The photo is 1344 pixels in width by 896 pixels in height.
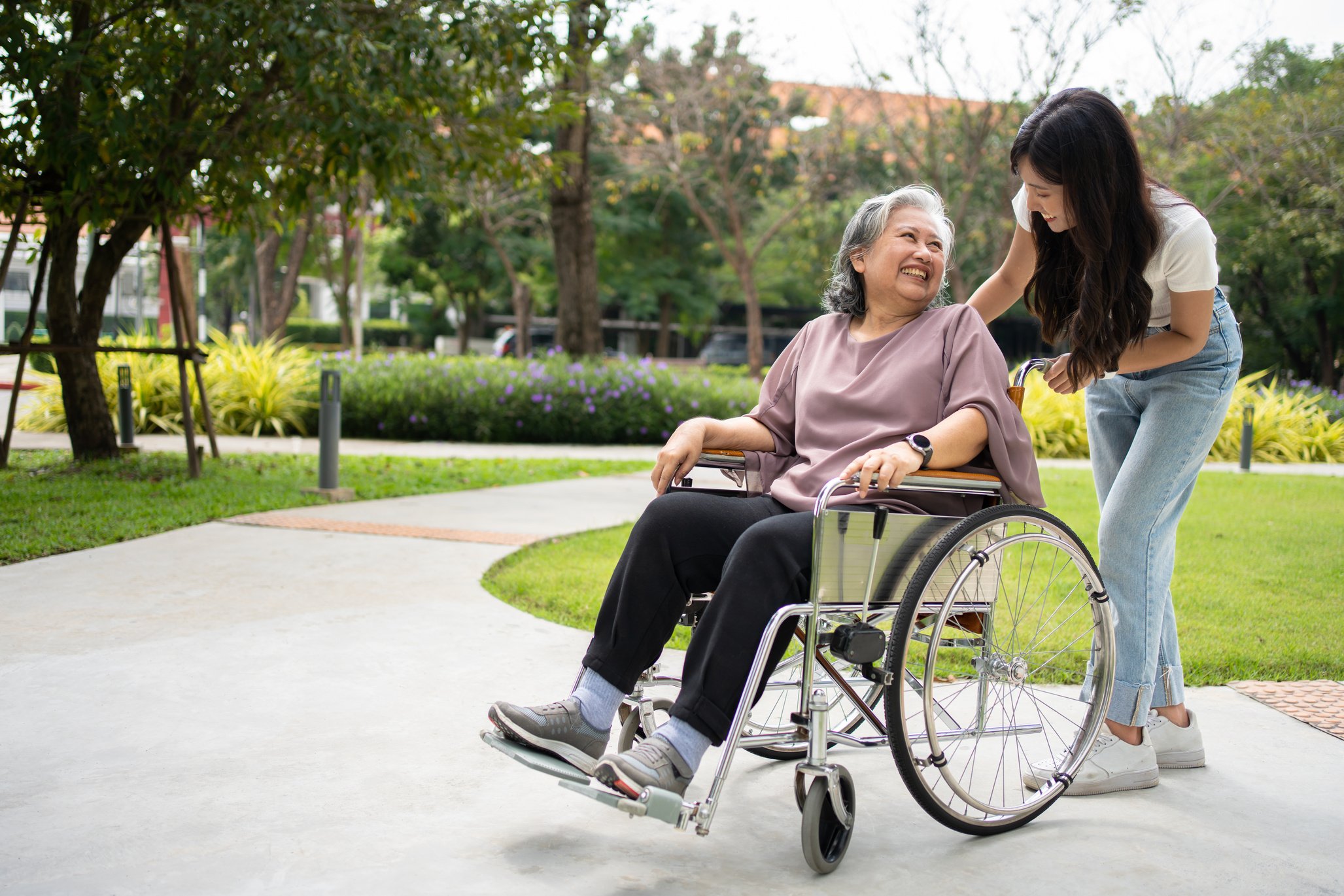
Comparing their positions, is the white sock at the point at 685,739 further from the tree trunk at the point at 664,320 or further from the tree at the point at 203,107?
the tree trunk at the point at 664,320

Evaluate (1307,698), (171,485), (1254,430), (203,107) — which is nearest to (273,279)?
(203,107)

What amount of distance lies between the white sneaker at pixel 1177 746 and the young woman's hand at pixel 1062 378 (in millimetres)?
813

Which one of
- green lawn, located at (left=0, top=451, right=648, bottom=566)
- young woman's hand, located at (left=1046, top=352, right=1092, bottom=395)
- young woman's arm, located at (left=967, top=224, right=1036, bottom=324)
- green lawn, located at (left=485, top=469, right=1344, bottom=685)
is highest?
young woman's arm, located at (left=967, top=224, right=1036, bottom=324)

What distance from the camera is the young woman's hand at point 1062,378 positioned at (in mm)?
2709

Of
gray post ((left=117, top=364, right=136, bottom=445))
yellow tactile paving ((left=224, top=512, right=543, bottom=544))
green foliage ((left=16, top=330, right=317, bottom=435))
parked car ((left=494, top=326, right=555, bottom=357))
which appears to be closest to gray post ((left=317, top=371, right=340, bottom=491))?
yellow tactile paving ((left=224, top=512, right=543, bottom=544))

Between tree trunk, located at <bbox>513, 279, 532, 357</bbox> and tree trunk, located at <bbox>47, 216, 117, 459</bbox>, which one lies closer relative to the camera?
tree trunk, located at <bbox>47, 216, 117, 459</bbox>

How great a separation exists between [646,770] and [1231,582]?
3.94 metres

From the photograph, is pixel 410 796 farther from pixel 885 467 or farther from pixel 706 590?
pixel 885 467

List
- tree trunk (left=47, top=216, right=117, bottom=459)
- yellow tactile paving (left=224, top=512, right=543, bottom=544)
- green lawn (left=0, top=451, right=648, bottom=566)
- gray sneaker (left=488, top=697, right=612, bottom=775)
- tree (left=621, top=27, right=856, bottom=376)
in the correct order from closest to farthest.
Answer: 1. gray sneaker (left=488, top=697, right=612, bottom=775)
2. green lawn (left=0, top=451, right=648, bottom=566)
3. yellow tactile paving (left=224, top=512, right=543, bottom=544)
4. tree trunk (left=47, top=216, right=117, bottom=459)
5. tree (left=621, top=27, right=856, bottom=376)

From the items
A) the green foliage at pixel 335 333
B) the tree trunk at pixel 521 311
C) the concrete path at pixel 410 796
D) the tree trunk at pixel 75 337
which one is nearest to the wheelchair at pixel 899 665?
the concrete path at pixel 410 796

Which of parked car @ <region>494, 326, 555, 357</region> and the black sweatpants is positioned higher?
parked car @ <region>494, 326, 555, 357</region>

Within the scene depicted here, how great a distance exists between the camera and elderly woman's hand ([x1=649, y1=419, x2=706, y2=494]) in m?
2.65

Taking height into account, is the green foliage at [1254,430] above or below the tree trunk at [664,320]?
below

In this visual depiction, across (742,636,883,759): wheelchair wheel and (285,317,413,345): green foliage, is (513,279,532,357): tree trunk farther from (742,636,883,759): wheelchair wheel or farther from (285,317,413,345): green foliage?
(742,636,883,759): wheelchair wheel
